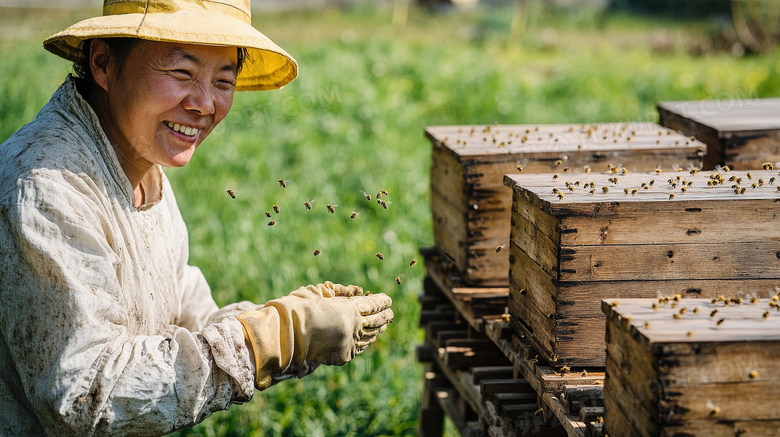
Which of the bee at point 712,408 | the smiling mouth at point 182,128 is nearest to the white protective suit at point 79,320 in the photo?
the smiling mouth at point 182,128

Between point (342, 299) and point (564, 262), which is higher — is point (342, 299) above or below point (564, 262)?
below

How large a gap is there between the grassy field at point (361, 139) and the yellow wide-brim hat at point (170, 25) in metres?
2.16

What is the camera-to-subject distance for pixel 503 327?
2.79 meters

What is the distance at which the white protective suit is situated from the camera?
2.10 metres

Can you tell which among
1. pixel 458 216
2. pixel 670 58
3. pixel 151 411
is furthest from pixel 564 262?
pixel 670 58

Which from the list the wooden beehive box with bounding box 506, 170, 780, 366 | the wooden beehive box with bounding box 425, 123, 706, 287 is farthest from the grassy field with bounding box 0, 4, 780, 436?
the wooden beehive box with bounding box 506, 170, 780, 366

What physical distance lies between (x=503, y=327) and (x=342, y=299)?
660mm

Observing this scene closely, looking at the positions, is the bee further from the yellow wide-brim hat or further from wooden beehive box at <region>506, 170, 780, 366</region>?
the yellow wide-brim hat

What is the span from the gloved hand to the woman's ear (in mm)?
946

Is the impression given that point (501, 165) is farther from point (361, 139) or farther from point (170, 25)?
point (361, 139)

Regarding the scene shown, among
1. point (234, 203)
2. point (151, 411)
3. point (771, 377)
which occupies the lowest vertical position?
point (234, 203)

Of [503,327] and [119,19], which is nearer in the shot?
[119,19]

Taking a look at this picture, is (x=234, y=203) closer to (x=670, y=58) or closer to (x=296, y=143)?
(x=296, y=143)

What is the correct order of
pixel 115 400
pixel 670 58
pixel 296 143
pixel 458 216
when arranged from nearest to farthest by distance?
1. pixel 115 400
2. pixel 458 216
3. pixel 296 143
4. pixel 670 58
